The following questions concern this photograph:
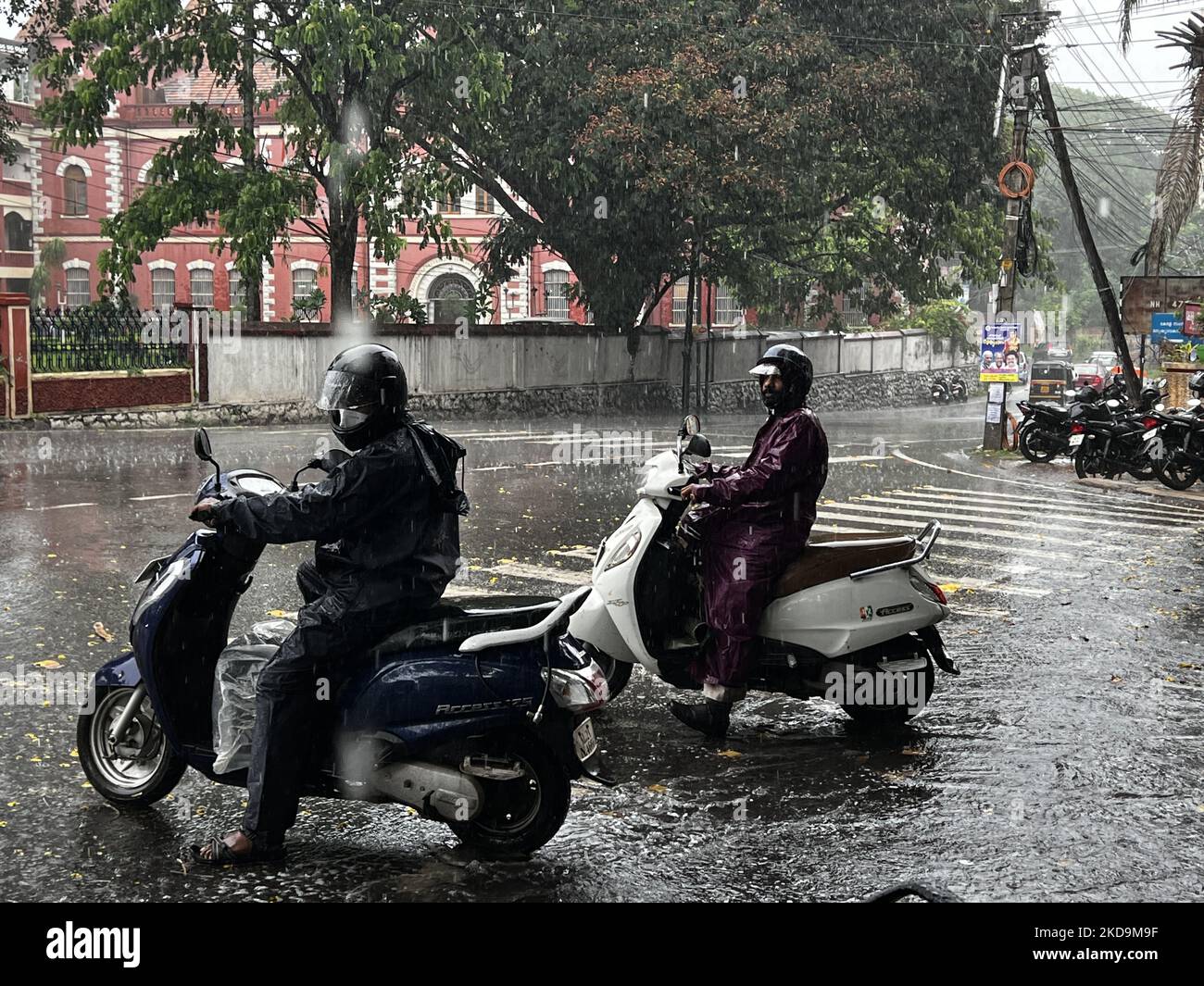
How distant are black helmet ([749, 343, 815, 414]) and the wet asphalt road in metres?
1.59

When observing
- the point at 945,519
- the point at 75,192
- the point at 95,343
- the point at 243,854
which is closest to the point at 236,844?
the point at 243,854

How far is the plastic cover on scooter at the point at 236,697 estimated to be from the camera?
4.88 m

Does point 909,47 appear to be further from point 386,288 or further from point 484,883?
point 484,883

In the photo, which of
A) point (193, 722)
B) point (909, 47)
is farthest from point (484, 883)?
point (909, 47)

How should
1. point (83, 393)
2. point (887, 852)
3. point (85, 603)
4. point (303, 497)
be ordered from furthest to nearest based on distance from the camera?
point (83, 393)
point (85, 603)
point (887, 852)
point (303, 497)

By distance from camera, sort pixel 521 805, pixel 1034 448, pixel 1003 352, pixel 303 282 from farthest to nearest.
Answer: pixel 303 282
pixel 1003 352
pixel 1034 448
pixel 521 805

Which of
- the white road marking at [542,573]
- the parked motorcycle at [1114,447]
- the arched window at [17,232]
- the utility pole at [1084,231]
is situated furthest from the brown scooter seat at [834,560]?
the arched window at [17,232]

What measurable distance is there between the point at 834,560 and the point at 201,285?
169ft

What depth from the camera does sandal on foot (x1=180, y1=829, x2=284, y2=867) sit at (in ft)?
15.2

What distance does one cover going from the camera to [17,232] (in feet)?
186

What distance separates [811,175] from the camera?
33.9m

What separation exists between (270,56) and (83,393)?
767cm

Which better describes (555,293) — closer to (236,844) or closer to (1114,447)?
(1114,447)
